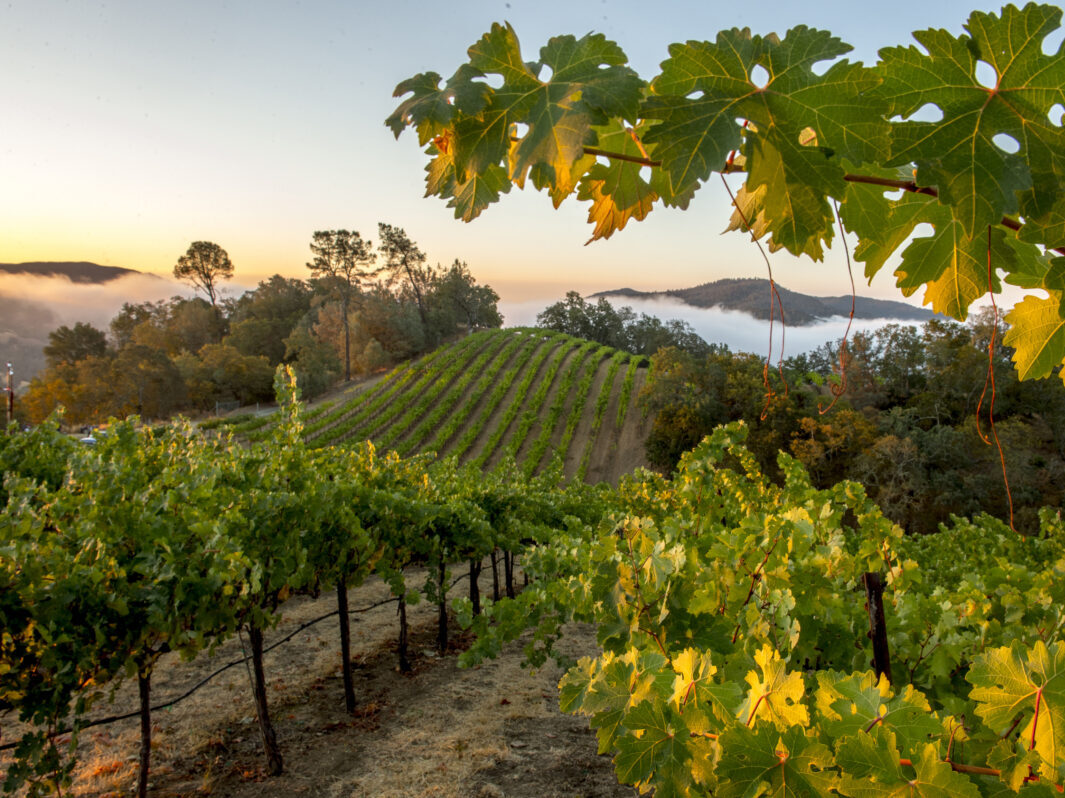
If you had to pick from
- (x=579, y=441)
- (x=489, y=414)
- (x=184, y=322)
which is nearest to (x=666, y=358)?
(x=579, y=441)

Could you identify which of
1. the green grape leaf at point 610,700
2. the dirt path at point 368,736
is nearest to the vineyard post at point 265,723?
the dirt path at point 368,736

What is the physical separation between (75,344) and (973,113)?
60667mm

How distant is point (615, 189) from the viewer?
1196mm

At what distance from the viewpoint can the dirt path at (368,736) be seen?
479cm

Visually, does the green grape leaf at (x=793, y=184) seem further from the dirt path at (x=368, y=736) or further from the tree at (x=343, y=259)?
the tree at (x=343, y=259)

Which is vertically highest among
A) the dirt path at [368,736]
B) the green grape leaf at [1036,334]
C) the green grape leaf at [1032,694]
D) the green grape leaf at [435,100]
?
the green grape leaf at [435,100]

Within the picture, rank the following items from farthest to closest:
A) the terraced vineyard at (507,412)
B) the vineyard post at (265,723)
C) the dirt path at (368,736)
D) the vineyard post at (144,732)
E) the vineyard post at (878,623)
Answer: the terraced vineyard at (507,412) < the vineyard post at (265,723) < the dirt path at (368,736) < the vineyard post at (144,732) < the vineyard post at (878,623)

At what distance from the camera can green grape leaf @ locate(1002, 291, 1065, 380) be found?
1.14m

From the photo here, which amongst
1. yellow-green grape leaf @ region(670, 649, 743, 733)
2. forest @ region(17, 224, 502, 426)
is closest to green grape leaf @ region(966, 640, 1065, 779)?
yellow-green grape leaf @ region(670, 649, 743, 733)

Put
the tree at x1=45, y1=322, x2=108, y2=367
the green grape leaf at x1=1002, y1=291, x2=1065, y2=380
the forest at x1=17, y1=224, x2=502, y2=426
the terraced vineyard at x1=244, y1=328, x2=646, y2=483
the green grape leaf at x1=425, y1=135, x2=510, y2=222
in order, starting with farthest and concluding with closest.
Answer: the tree at x1=45, y1=322, x2=108, y2=367
the forest at x1=17, y1=224, x2=502, y2=426
the terraced vineyard at x1=244, y1=328, x2=646, y2=483
the green grape leaf at x1=1002, y1=291, x2=1065, y2=380
the green grape leaf at x1=425, y1=135, x2=510, y2=222

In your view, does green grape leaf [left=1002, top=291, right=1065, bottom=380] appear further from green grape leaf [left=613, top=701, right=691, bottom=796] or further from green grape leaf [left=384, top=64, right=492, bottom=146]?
green grape leaf [left=384, top=64, right=492, bottom=146]

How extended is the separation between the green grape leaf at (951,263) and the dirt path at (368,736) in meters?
4.41

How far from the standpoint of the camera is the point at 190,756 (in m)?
→ 5.40

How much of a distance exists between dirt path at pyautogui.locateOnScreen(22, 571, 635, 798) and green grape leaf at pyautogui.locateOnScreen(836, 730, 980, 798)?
4.18 m
